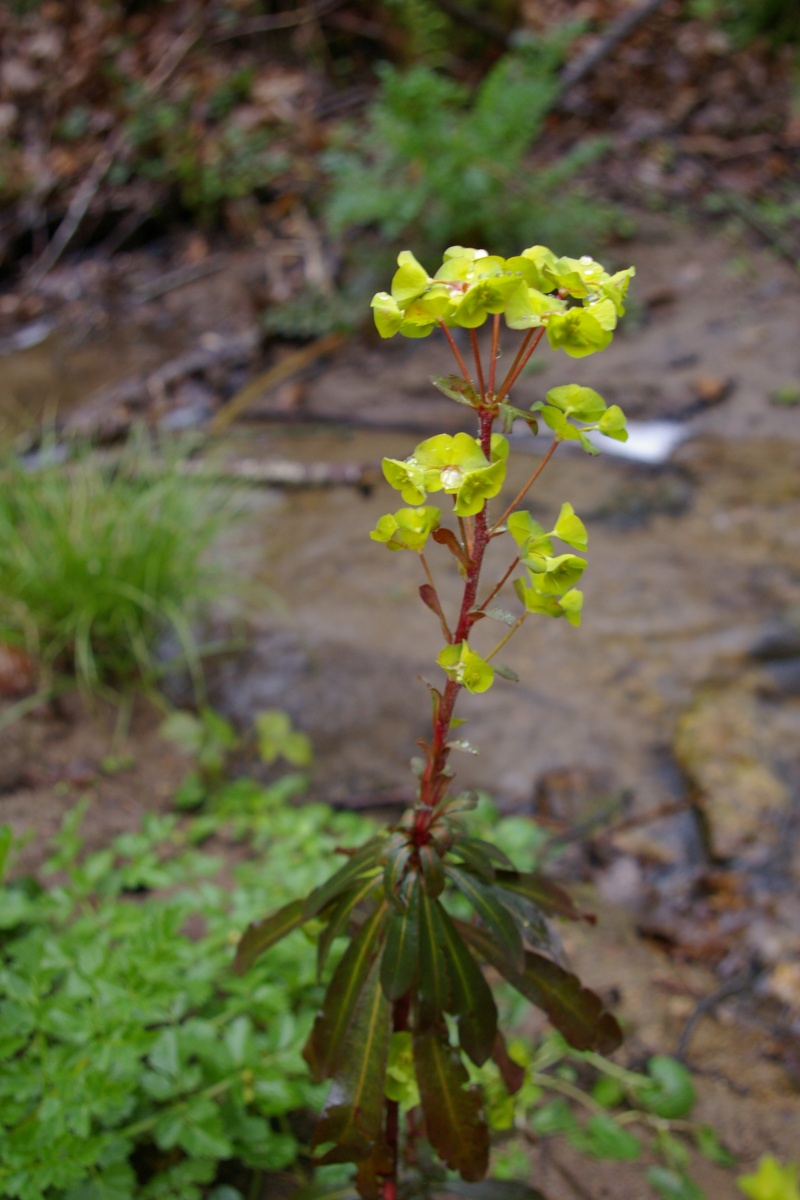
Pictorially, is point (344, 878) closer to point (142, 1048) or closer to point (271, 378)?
point (142, 1048)

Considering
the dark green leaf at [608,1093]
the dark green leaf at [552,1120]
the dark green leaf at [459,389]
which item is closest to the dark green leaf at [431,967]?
the dark green leaf at [459,389]

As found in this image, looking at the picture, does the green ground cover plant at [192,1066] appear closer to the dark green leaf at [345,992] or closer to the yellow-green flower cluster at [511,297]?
the dark green leaf at [345,992]

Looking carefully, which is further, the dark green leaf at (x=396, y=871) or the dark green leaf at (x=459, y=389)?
the dark green leaf at (x=396, y=871)

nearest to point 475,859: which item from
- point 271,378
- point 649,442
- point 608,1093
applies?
point 608,1093

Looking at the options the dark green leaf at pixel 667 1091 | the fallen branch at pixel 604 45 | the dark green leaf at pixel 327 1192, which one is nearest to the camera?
the dark green leaf at pixel 327 1192

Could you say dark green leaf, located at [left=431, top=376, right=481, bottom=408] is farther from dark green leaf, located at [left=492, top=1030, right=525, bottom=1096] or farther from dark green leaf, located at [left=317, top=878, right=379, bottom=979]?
dark green leaf, located at [left=492, top=1030, right=525, bottom=1096]
